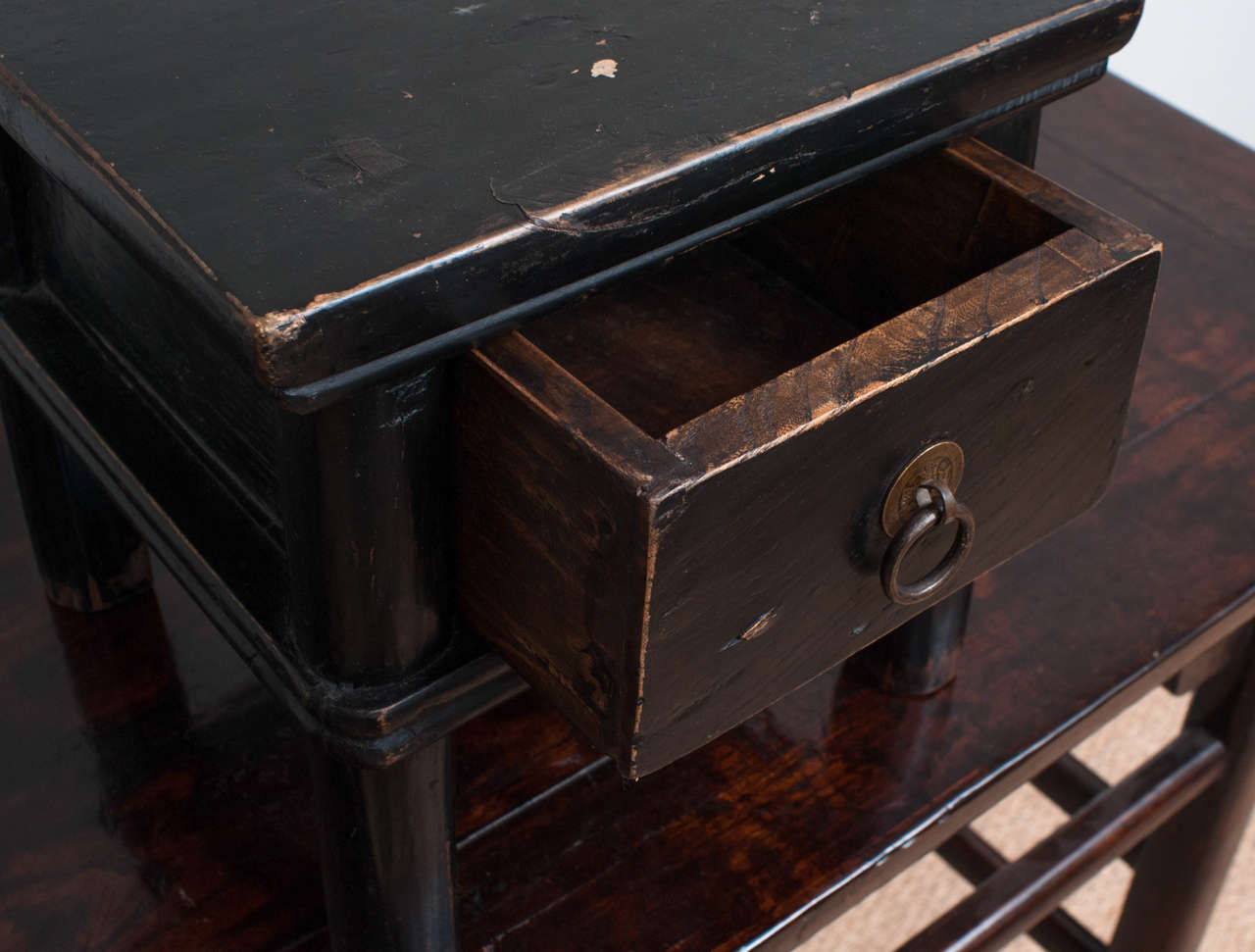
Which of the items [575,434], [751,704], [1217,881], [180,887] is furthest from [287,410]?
[1217,881]

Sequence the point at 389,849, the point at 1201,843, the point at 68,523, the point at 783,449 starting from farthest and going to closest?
the point at 1201,843, the point at 68,523, the point at 389,849, the point at 783,449

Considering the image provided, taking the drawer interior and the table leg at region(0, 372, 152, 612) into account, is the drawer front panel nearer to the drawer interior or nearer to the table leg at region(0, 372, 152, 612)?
the drawer interior

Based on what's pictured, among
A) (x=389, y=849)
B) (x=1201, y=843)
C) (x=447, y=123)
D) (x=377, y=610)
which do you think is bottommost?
(x=1201, y=843)

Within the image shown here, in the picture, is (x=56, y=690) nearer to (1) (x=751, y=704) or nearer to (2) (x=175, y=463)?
(2) (x=175, y=463)

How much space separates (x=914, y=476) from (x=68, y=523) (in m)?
0.45

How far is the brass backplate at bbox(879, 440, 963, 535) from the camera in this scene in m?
0.51

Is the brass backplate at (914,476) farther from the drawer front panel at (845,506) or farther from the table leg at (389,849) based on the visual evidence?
the table leg at (389,849)

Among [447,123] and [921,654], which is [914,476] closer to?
[447,123]

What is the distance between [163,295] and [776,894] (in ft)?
1.31

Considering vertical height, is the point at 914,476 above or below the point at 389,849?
above

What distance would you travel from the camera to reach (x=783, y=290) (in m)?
0.68

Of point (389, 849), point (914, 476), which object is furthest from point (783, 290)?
point (389, 849)

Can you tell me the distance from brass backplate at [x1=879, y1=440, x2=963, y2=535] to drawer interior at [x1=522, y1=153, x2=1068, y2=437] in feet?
0.31

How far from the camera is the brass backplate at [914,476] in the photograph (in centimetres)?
51
